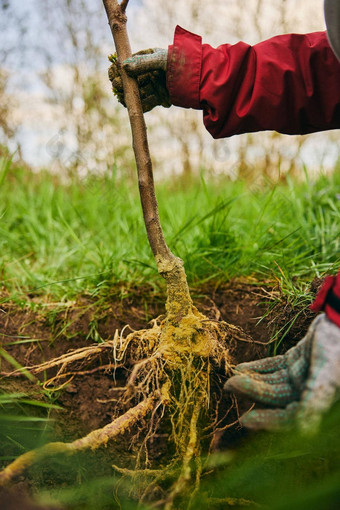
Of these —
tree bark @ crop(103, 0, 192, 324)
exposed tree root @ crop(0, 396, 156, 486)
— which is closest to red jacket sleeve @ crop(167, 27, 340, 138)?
tree bark @ crop(103, 0, 192, 324)

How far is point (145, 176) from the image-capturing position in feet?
3.62

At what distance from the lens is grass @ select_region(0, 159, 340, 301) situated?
1.56 meters

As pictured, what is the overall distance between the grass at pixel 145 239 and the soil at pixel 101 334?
80 mm

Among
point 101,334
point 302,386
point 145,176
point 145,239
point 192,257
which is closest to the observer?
point 302,386

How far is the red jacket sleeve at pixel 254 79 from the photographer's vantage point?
3.57ft

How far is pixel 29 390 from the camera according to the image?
3.94 feet

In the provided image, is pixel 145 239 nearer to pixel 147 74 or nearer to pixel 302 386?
pixel 147 74

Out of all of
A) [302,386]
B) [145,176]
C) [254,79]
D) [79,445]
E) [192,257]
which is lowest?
[79,445]

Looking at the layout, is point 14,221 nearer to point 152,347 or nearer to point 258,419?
point 152,347

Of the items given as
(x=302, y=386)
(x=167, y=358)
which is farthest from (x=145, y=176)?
(x=302, y=386)

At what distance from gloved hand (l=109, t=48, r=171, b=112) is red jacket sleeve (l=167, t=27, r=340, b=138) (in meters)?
0.04

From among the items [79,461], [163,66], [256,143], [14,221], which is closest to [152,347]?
[79,461]

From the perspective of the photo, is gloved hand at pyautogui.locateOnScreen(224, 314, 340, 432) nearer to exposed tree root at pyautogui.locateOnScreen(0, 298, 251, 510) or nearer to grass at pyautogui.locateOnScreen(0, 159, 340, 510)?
grass at pyautogui.locateOnScreen(0, 159, 340, 510)

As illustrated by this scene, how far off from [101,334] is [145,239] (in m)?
0.60
